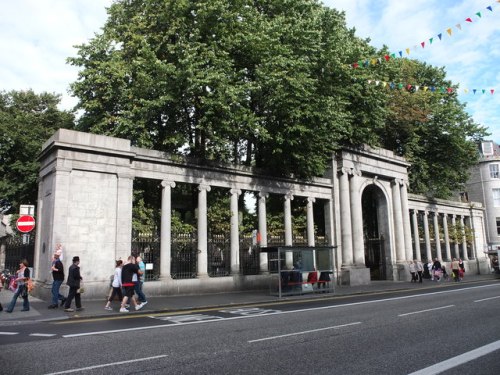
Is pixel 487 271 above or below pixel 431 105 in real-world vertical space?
below

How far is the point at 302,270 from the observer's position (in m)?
20.5

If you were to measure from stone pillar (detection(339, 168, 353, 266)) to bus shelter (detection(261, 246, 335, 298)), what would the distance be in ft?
19.9

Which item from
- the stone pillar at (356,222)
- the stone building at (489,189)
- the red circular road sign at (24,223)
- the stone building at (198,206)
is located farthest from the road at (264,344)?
the stone building at (489,189)

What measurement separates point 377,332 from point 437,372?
344cm

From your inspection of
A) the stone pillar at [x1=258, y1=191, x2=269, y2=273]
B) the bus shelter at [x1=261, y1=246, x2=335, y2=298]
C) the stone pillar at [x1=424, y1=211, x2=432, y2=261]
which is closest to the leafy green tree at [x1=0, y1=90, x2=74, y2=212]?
the stone pillar at [x1=258, y1=191, x2=269, y2=273]

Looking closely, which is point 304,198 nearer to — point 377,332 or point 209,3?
point 209,3

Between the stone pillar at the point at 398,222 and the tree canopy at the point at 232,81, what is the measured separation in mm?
6081

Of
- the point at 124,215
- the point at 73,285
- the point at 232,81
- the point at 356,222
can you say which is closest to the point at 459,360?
the point at 73,285

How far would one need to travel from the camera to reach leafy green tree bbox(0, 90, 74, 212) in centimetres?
2923

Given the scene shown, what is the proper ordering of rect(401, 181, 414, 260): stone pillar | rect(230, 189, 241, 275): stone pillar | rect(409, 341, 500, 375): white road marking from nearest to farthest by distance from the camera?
rect(409, 341, 500, 375): white road marking < rect(230, 189, 241, 275): stone pillar < rect(401, 181, 414, 260): stone pillar

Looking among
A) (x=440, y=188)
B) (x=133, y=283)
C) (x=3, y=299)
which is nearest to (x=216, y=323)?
(x=133, y=283)

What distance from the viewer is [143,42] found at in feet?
72.1

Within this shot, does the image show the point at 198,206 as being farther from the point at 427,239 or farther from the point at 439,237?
the point at 439,237

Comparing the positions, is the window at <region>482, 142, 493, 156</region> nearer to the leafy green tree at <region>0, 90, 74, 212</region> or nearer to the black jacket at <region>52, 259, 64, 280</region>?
the leafy green tree at <region>0, 90, 74, 212</region>
